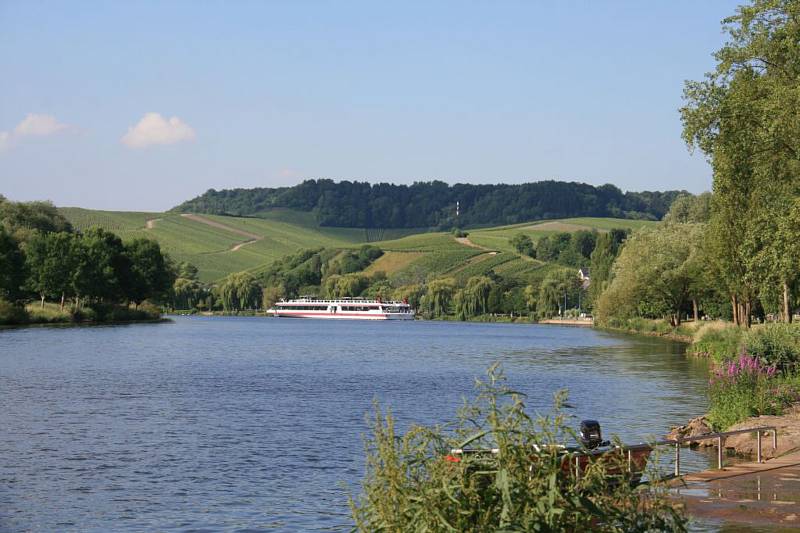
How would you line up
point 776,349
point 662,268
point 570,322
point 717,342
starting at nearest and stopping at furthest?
point 776,349, point 717,342, point 662,268, point 570,322

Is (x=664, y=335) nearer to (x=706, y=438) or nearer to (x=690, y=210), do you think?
(x=690, y=210)

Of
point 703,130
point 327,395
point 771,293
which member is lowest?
point 327,395

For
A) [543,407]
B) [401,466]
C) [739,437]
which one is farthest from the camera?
[543,407]

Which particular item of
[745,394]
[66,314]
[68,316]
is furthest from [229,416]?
[68,316]

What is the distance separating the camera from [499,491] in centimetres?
987

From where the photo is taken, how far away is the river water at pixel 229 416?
22031 mm

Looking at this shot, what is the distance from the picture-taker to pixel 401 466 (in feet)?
34.0

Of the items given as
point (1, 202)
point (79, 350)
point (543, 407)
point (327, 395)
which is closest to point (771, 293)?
point (543, 407)

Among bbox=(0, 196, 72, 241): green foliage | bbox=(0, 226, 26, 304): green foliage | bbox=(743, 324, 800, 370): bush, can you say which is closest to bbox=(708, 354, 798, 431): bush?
bbox=(743, 324, 800, 370): bush

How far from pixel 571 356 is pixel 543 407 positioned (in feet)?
124

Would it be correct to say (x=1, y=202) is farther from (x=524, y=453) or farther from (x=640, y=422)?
(x=524, y=453)

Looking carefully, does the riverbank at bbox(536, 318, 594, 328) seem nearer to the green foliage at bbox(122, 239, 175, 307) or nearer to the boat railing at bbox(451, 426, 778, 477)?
the green foliage at bbox(122, 239, 175, 307)

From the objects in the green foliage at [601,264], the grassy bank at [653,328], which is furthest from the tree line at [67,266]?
the grassy bank at [653,328]

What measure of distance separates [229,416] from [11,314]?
7478cm
